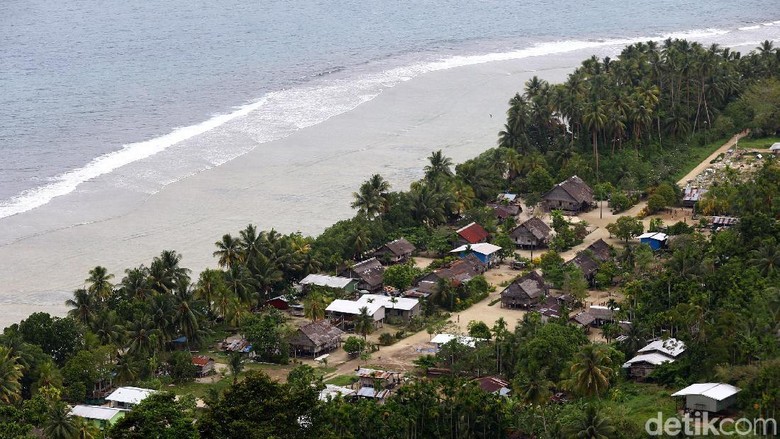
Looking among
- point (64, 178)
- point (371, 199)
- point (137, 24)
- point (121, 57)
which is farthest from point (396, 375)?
point (137, 24)

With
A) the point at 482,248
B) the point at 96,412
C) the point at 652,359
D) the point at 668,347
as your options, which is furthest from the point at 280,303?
the point at 668,347

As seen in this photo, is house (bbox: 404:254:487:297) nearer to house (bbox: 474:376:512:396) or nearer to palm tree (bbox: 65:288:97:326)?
house (bbox: 474:376:512:396)

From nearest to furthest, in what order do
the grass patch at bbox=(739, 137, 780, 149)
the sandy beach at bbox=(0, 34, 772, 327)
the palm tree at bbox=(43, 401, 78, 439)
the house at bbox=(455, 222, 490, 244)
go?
the palm tree at bbox=(43, 401, 78, 439)
the sandy beach at bbox=(0, 34, 772, 327)
the house at bbox=(455, 222, 490, 244)
the grass patch at bbox=(739, 137, 780, 149)

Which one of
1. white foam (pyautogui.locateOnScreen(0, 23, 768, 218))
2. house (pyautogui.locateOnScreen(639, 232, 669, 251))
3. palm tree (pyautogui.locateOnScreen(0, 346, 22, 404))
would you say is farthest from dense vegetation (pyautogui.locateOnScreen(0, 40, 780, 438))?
white foam (pyautogui.locateOnScreen(0, 23, 768, 218))

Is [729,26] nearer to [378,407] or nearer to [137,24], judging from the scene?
[137,24]

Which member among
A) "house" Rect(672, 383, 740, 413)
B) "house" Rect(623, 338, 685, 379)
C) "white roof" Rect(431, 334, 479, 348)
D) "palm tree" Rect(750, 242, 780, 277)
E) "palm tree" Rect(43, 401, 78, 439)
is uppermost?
"palm tree" Rect(43, 401, 78, 439)

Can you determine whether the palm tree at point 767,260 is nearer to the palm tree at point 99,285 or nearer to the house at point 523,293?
the house at point 523,293

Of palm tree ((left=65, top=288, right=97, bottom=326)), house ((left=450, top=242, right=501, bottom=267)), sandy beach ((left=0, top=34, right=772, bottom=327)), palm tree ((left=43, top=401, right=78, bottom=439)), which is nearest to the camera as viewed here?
palm tree ((left=43, top=401, right=78, bottom=439))
